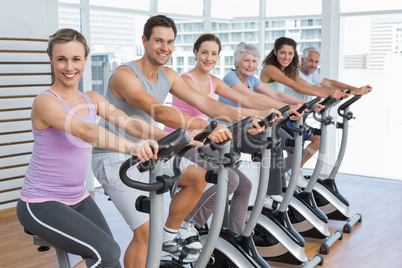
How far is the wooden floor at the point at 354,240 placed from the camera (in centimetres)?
367

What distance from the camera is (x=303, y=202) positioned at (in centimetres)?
422

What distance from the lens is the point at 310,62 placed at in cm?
537

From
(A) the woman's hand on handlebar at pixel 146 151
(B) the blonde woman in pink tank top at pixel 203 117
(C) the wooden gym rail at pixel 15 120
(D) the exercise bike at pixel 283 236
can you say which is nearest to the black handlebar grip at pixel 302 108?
(D) the exercise bike at pixel 283 236

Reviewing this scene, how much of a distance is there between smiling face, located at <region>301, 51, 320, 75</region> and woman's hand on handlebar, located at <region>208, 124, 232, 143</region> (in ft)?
10.6

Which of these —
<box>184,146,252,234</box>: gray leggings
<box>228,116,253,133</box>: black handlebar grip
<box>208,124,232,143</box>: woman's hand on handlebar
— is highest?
<box>228,116,253,133</box>: black handlebar grip

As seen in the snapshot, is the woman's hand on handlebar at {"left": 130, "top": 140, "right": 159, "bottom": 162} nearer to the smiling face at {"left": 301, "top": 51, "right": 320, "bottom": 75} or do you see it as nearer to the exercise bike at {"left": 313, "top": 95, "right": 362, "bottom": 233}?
the exercise bike at {"left": 313, "top": 95, "right": 362, "bottom": 233}

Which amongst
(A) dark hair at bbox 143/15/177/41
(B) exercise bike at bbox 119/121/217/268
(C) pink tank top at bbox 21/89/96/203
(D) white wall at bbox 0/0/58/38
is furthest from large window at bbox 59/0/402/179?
(B) exercise bike at bbox 119/121/217/268

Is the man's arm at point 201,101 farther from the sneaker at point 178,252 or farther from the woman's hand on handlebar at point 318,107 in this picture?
the woman's hand on handlebar at point 318,107

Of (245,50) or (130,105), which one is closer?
(130,105)

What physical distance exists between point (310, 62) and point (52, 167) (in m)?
3.79

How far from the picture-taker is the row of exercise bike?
196 cm

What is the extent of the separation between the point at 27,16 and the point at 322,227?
3.48m

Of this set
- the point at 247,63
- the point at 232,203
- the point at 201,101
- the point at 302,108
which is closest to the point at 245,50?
the point at 247,63

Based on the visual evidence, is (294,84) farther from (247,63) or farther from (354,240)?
(354,240)
